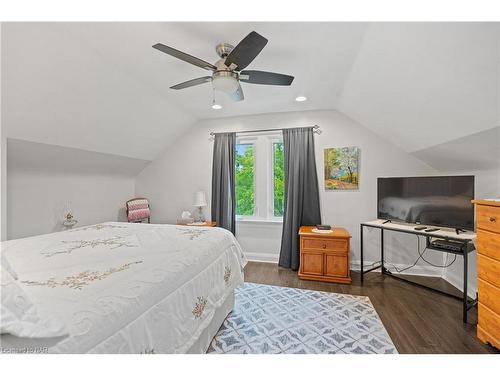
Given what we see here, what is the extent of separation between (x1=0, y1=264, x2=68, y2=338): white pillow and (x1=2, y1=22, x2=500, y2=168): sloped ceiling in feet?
6.14

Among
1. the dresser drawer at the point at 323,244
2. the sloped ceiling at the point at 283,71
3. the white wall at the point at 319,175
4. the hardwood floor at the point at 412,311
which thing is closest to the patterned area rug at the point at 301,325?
the hardwood floor at the point at 412,311

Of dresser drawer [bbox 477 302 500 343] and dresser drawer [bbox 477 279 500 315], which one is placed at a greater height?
dresser drawer [bbox 477 279 500 315]

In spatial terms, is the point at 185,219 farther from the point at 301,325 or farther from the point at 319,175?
the point at 301,325

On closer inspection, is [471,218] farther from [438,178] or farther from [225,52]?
[225,52]

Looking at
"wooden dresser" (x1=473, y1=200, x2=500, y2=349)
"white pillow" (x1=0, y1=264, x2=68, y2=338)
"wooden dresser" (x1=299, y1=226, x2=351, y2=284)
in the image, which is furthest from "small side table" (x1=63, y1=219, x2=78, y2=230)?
"wooden dresser" (x1=473, y1=200, x2=500, y2=349)

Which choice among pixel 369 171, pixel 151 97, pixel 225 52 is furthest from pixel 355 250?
pixel 151 97

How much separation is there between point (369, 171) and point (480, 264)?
177 centimetres

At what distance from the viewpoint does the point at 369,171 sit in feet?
11.0

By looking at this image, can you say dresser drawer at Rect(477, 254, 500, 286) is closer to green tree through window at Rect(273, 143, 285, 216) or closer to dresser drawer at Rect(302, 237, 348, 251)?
dresser drawer at Rect(302, 237, 348, 251)

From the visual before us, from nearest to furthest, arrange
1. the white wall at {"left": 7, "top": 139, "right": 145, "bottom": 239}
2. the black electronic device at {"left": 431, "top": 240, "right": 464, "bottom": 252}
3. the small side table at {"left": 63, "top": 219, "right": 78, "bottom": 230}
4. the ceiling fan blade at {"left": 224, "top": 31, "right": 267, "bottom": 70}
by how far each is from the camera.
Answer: the ceiling fan blade at {"left": 224, "top": 31, "right": 267, "bottom": 70} → the black electronic device at {"left": 431, "top": 240, "right": 464, "bottom": 252} → the white wall at {"left": 7, "top": 139, "right": 145, "bottom": 239} → the small side table at {"left": 63, "top": 219, "right": 78, "bottom": 230}

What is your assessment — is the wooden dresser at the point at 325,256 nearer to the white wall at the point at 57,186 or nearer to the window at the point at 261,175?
the window at the point at 261,175

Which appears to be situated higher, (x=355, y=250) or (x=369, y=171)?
(x=369, y=171)

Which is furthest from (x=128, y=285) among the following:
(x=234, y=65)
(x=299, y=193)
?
(x=299, y=193)

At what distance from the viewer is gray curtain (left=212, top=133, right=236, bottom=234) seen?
12.5 feet
